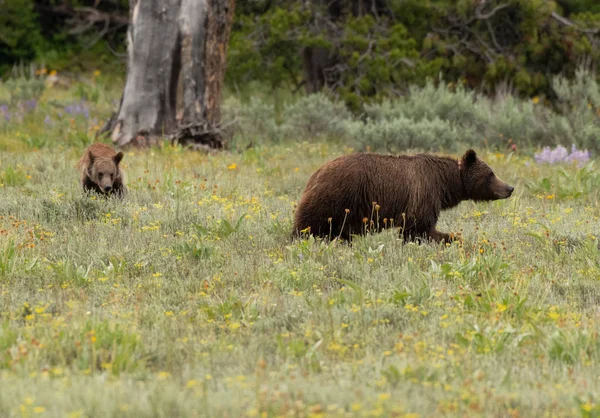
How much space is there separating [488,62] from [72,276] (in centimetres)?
1202

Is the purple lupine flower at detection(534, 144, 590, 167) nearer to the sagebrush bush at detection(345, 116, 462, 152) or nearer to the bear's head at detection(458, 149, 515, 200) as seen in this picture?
the sagebrush bush at detection(345, 116, 462, 152)

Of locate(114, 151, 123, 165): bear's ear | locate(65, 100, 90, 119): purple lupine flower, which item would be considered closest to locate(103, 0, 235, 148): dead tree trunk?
locate(65, 100, 90, 119): purple lupine flower

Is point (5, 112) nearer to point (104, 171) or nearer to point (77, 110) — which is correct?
point (77, 110)

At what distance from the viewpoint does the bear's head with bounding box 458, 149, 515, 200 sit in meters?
7.84

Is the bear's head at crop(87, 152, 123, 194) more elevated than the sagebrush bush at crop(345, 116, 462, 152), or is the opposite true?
the sagebrush bush at crop(345, 116, 462, 152)

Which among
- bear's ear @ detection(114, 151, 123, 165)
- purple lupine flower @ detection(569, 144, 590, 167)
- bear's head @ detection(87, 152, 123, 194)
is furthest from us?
purple lupine flower @ detection(569, 144, 590, 167)

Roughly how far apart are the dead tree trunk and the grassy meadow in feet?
10.2

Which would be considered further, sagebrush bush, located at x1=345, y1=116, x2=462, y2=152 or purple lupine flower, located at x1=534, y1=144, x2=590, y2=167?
sagebrush bush, located at x1=345, y1=116, x2=462, y2=152

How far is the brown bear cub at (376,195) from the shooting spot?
7.16m

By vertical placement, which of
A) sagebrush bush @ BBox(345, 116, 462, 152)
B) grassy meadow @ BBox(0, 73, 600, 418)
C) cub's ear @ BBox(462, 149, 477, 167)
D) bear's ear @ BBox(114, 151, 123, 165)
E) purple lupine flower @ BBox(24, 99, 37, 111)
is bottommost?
grassy meadow @ BBox(0, 73, 600, 418)

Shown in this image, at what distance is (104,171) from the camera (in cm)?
892

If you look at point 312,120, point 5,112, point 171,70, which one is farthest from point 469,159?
point 5,112

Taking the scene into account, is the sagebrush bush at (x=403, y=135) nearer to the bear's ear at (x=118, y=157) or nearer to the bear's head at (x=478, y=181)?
the bear's ear at (x=118, y=157)

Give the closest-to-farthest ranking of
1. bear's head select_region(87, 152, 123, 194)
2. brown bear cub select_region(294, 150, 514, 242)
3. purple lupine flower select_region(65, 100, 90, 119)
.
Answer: brown bear cub select_region(294, 150, 514, 242)
bear's head select_region(87, 152, 123, 194)
purple lupine flower select_region(65, 100, 90, 119)
